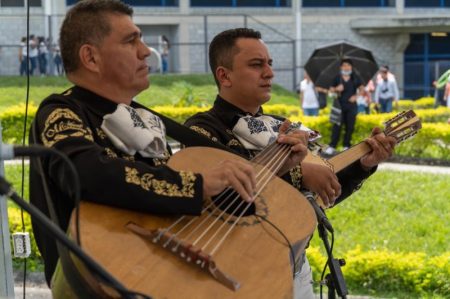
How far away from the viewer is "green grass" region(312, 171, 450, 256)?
7340mm

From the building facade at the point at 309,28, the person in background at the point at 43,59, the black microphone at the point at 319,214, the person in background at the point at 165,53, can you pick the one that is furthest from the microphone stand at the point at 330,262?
the person in background at the point at 165,53

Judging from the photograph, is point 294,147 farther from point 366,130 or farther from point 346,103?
point 366,130

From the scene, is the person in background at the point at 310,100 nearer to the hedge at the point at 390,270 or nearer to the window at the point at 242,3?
the window at the point at 242,3

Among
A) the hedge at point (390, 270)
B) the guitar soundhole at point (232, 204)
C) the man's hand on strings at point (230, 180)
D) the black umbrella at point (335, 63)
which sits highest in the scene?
the man's hand on strings at point (230, 180)

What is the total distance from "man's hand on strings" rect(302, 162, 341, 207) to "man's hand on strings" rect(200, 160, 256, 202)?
1.02 m

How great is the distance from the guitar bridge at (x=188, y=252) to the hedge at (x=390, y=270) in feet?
13.4

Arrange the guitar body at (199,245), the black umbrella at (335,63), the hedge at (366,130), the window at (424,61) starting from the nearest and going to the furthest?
the guitar body at (199,245)
the hedge at (366,130)
the black umbrella at (335,63)
the window at (424,61)

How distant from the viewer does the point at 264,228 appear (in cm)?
248

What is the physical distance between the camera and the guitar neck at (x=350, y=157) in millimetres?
3697

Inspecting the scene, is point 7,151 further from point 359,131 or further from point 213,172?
point 359,131

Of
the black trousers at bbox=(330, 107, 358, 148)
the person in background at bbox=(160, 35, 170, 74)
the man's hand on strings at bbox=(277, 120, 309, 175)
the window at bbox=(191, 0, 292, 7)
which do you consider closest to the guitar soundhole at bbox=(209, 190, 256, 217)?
the man's hand on strings at bbox=(277, 120, 309, 175)

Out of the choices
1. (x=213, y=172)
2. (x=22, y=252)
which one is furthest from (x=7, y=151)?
(x=22, y=252)

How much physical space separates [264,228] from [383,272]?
13.4 ft

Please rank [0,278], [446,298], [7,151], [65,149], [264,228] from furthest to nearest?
[446,298], [0,278], [264,228], [65,149], [7,151]
